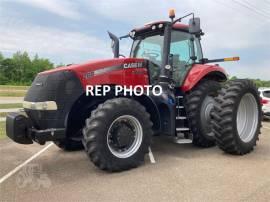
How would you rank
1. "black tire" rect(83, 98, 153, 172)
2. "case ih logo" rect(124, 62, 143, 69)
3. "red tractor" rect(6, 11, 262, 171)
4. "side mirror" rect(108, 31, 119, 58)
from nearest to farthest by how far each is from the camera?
"black tire" rect(83, 98, 153, 172)
"red tractor" rect(6, 11, 262, 171)
"case ih logo" rect(124, 62, 143, 69)
"side mirror" rect(108, 31, 119, 58)

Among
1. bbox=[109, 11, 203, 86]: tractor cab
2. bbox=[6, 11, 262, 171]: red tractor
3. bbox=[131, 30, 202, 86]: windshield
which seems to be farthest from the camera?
bbox=[131, 30, 202, 86]: windshield

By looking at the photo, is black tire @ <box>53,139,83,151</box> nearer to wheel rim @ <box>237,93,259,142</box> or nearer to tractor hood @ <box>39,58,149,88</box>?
tractor hood @ <box>39,58,149,88</box>

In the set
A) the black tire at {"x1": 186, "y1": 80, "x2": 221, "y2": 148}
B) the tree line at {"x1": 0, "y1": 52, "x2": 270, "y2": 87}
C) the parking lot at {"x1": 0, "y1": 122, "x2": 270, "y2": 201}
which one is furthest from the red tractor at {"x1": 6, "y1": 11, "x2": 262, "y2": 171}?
the tree line at {"x1": 0, "y1": 52, "x2": 270, "y2": 87}

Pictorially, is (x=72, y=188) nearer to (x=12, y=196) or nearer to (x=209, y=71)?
(x=12, y=196)

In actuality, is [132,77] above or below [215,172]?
above

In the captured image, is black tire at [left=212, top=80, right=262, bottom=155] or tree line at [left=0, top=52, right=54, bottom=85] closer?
black tire at [left=212, top=80, right=262, bottom=155]

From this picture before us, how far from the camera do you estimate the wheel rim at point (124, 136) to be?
4961 mm

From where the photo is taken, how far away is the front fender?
20.2ft

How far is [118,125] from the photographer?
5016 mm

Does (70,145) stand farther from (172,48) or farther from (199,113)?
(172,48)

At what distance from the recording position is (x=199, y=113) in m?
6.09

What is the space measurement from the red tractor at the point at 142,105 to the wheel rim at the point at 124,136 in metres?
0.02

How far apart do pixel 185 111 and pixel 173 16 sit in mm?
1941

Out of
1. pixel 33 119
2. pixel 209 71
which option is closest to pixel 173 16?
pixel 209 71
